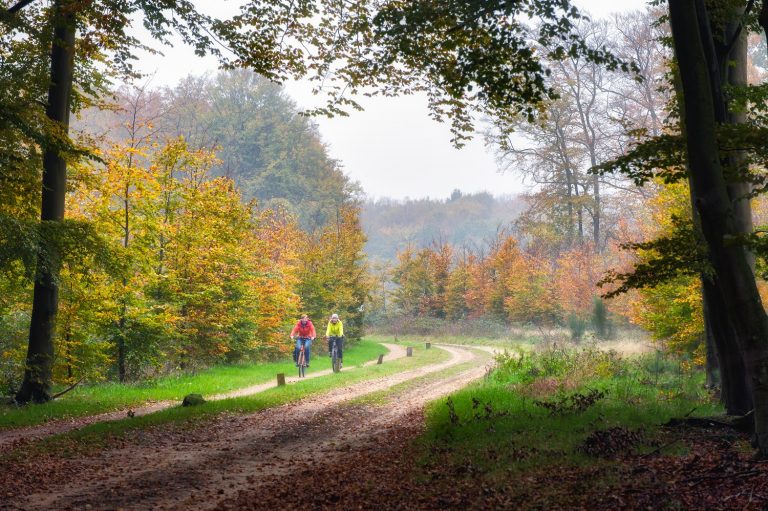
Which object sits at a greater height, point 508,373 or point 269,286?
point 269,286

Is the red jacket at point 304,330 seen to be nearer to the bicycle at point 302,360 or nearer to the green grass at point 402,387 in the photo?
the bicycle at point 302,360

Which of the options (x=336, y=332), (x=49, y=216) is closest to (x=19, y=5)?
(x=49, y=216)

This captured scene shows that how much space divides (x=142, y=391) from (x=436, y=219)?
279 feet

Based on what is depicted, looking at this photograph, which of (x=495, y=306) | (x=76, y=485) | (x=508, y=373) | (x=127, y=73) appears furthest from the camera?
(x=495, y=306)

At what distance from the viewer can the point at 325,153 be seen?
54.9 m

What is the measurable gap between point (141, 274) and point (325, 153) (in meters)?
40.0

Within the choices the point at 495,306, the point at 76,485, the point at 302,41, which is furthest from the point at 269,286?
the point at 495,306

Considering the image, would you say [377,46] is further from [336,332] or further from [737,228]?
[336,332]

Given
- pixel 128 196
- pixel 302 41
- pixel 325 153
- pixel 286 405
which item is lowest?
pixel 286 405

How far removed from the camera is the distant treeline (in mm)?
93500

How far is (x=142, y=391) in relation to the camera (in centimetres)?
1472

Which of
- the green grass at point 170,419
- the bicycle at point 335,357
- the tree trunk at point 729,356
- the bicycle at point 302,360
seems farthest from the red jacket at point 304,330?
the tree trunk at point 729,356

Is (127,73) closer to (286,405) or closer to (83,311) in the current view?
(83,311)

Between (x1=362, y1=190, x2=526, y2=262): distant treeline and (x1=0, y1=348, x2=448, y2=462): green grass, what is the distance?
7366 centimetres
